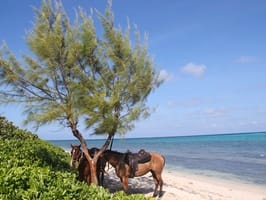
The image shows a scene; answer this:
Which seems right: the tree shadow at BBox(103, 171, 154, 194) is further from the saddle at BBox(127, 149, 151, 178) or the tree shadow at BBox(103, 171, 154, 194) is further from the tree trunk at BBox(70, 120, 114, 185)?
the tree trunk at BBox(70, 120, 114, 185)

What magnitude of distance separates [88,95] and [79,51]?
4.46 feet

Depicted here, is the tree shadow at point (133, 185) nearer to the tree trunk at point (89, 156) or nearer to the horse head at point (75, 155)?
the tree trunk at point (89, 156)

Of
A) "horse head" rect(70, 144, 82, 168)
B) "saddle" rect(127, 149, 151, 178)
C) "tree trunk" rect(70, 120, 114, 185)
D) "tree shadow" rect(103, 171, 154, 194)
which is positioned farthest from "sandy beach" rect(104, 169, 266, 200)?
"horse head" rect(70, 144, 82, 168)

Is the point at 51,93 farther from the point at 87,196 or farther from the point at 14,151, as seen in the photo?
the point at 87,196

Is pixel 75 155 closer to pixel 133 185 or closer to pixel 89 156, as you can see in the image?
pixel 89 156

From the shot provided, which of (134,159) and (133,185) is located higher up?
(134,159)

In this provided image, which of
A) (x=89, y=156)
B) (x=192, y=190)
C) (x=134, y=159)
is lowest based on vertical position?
(x=192, y=190)

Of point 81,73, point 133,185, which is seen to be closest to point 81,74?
point 81,73

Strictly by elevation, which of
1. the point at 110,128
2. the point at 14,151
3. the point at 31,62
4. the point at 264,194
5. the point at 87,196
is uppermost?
the point at 31,62

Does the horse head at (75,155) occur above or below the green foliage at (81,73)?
below

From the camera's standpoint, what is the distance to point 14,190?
3945 millimetres

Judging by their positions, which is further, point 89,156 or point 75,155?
point 89,156

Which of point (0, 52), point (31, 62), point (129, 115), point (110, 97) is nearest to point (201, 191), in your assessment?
point (129, 115)

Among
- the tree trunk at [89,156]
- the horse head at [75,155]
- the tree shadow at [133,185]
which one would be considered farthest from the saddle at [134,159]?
the horse head at [75,155]
